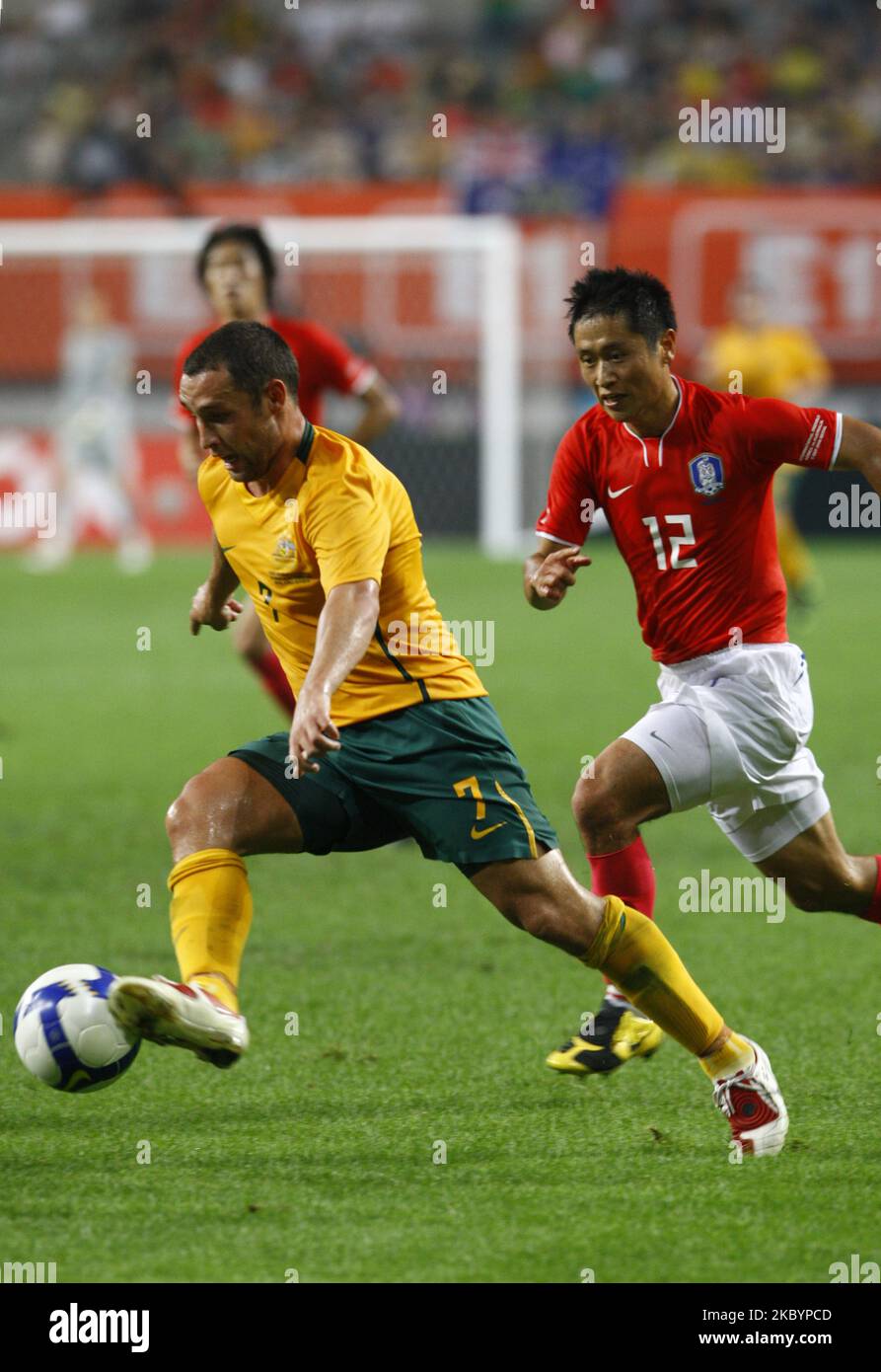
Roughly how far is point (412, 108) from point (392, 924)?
18458 mm

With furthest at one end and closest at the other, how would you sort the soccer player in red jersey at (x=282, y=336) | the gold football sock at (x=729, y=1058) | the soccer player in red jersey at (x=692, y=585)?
the soccer player in red jersey at (x=282, y=336)
the soccer player in red jersey at (x=692, y=585)
the gold football sock at (x=729, y=1058)

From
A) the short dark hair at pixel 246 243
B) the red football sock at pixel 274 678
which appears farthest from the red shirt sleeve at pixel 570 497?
the red football sock at pixel 274 678

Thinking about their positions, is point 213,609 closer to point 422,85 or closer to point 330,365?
point 330,365

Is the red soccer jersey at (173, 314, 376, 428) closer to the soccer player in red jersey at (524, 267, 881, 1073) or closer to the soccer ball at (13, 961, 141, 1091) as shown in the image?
the soccer player in red jersey at (524, 267, 881, 1073)

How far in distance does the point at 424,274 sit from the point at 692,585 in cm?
1637

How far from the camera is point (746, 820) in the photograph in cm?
496

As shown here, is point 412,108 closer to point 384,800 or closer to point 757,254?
point 757,254

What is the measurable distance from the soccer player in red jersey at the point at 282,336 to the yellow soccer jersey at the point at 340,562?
2.16m

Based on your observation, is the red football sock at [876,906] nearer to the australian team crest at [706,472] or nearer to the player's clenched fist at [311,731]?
the australian team crest at [706,472]

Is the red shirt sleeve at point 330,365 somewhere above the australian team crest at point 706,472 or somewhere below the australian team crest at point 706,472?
above

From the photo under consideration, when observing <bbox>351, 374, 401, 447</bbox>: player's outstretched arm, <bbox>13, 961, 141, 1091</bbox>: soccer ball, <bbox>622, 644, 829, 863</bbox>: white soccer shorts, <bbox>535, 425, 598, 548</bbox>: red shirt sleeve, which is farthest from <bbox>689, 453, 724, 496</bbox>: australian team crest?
<bbox>351, 374, 401, 447</bbox>: player's outstretched arm

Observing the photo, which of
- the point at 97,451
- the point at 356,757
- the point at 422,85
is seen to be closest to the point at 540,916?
the point at 356,757

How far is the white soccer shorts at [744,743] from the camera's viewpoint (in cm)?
483
